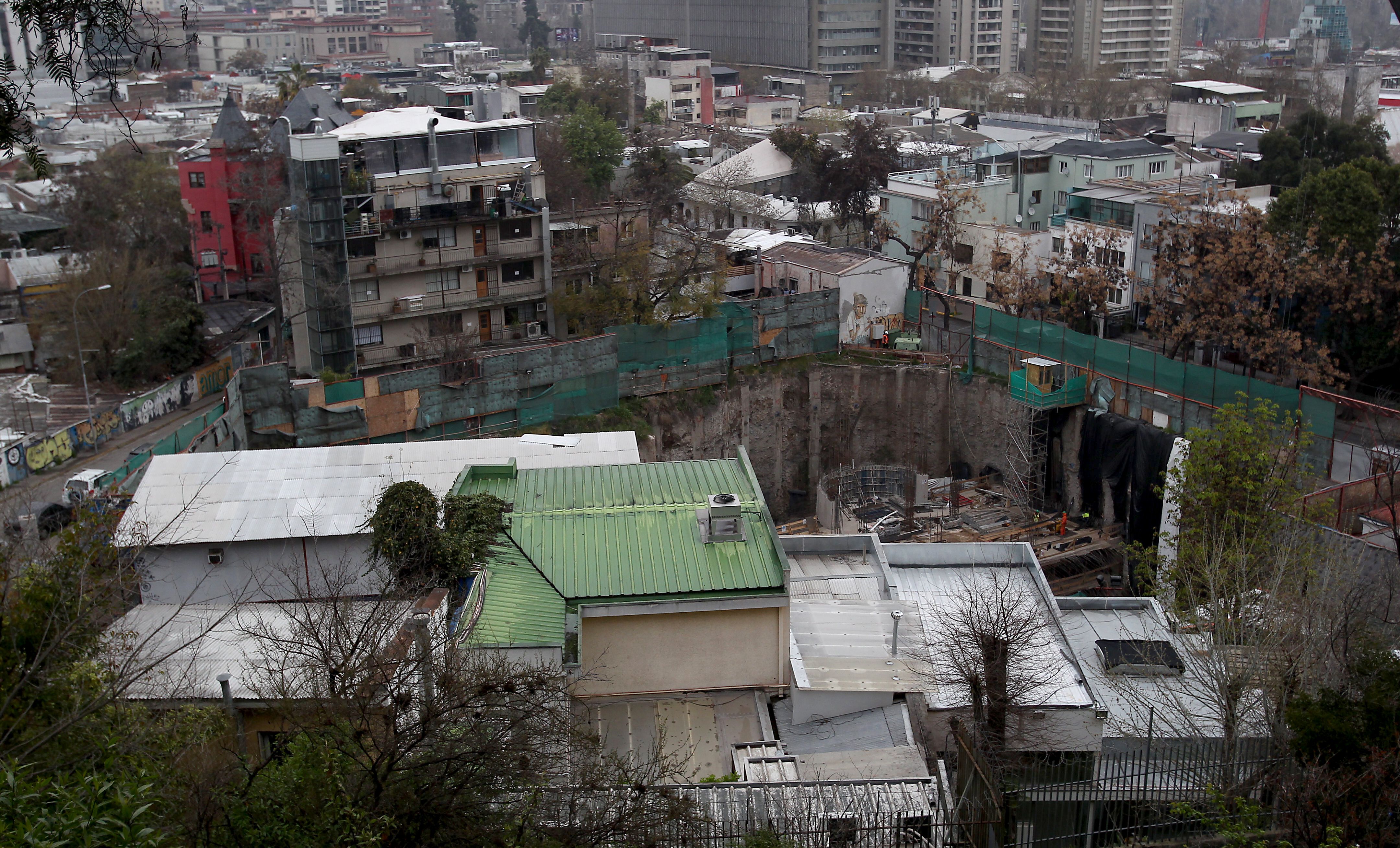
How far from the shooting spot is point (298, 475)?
19.7 metres

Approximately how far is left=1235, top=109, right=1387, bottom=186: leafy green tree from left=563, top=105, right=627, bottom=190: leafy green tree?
84.2 ft

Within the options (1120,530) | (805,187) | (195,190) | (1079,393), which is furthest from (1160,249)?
(195,190)

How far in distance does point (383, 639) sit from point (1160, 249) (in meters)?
27.5

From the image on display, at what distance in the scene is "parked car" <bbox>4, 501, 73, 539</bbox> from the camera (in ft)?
73.2

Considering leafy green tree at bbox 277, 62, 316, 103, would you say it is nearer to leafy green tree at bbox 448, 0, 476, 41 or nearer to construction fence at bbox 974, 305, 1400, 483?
construction fence at bbox 974, 305, 1400, 483

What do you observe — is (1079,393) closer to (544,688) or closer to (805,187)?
(544,688)

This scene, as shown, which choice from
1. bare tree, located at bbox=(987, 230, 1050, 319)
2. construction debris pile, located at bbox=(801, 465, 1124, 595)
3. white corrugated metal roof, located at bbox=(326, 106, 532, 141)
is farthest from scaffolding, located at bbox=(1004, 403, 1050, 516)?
white corrugated metal roof, located at bbox=(326, 106, 532, 141)

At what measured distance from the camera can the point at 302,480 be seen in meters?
19.6

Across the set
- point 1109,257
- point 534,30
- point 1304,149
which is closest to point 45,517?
point 1109,257

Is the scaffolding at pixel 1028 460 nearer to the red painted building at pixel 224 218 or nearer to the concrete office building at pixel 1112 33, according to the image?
the red painted building at pixel 224 218

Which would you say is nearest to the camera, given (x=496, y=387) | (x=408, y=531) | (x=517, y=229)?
(x=408, y=531)

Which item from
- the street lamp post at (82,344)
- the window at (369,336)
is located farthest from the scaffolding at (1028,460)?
the street lamp post at (82,344)

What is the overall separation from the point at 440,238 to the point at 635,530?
22.0m

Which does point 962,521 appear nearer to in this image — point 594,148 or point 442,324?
point 442,324
